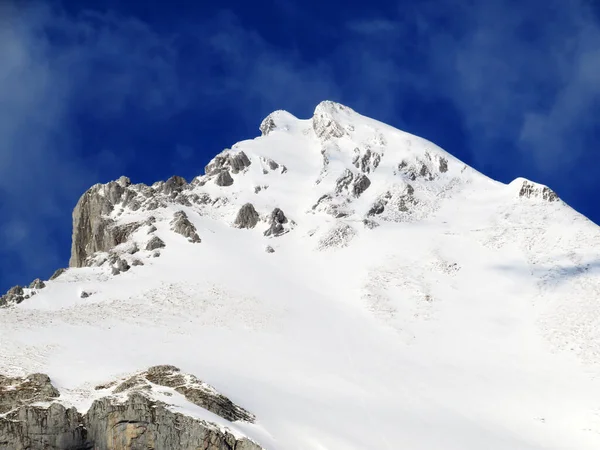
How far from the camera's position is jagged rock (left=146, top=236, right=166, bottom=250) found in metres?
91.4

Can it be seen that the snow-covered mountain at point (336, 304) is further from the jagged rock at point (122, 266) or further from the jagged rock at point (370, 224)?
the jagged rock at point (370, 224)

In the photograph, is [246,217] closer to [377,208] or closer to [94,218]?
[377,208]

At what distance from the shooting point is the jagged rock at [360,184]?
108m

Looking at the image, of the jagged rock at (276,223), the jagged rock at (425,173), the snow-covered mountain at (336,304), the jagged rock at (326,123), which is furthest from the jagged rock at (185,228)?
the jagged rock at (326,123)

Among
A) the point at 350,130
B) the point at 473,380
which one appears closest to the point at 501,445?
the point at 473,380

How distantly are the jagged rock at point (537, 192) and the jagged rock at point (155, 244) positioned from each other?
42.8 m

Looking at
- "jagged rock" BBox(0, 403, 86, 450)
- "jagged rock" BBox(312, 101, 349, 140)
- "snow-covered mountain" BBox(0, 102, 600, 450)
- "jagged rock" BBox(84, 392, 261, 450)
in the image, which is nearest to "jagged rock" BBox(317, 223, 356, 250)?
"snow-covered mountain" BBox(0, 102, 600, 450)

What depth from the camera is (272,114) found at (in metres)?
136

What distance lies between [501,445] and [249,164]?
68.0 metres

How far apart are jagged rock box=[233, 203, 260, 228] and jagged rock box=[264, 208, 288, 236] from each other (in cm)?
225

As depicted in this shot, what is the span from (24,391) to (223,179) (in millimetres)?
65695

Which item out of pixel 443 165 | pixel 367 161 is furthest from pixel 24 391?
pixel 443 165

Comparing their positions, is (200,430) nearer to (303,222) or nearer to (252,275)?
(252,275)

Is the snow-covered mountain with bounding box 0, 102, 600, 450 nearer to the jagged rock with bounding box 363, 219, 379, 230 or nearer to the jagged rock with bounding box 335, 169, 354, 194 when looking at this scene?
the jagged rock with bounding box 335, 169, 354, 194
